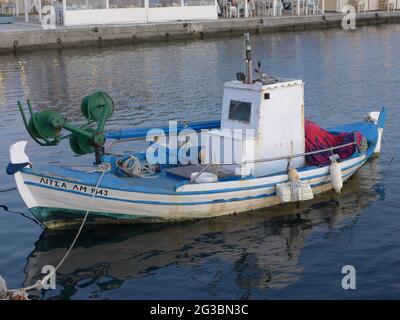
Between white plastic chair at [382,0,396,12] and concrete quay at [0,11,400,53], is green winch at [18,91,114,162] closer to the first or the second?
concrete quay at [0,11,400,53]

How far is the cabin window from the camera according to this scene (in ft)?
49.6

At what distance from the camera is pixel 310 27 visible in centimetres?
5634

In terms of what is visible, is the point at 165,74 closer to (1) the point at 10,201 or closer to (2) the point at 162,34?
(2) the point at 162,34

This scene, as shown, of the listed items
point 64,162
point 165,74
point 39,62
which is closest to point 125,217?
point 64,162

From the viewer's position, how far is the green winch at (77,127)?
1354 cm

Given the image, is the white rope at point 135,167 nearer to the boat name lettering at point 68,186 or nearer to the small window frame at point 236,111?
the boat name lettering at point 68,186

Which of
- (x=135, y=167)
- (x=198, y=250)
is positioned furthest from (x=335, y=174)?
(x=135, y=167)

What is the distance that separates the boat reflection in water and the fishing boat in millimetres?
334

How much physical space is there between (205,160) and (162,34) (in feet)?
118

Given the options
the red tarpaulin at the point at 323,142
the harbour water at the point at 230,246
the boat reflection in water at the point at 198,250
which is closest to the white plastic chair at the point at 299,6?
the harbour water at the point at 230,246

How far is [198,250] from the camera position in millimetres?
13234

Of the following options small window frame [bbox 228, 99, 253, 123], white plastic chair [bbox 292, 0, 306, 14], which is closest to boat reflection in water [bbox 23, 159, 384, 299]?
small window frame [bbox 228, 99, 253, 123]

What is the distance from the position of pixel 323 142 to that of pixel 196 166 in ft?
11.8

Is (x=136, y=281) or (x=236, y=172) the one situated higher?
(x=236, y=172)
